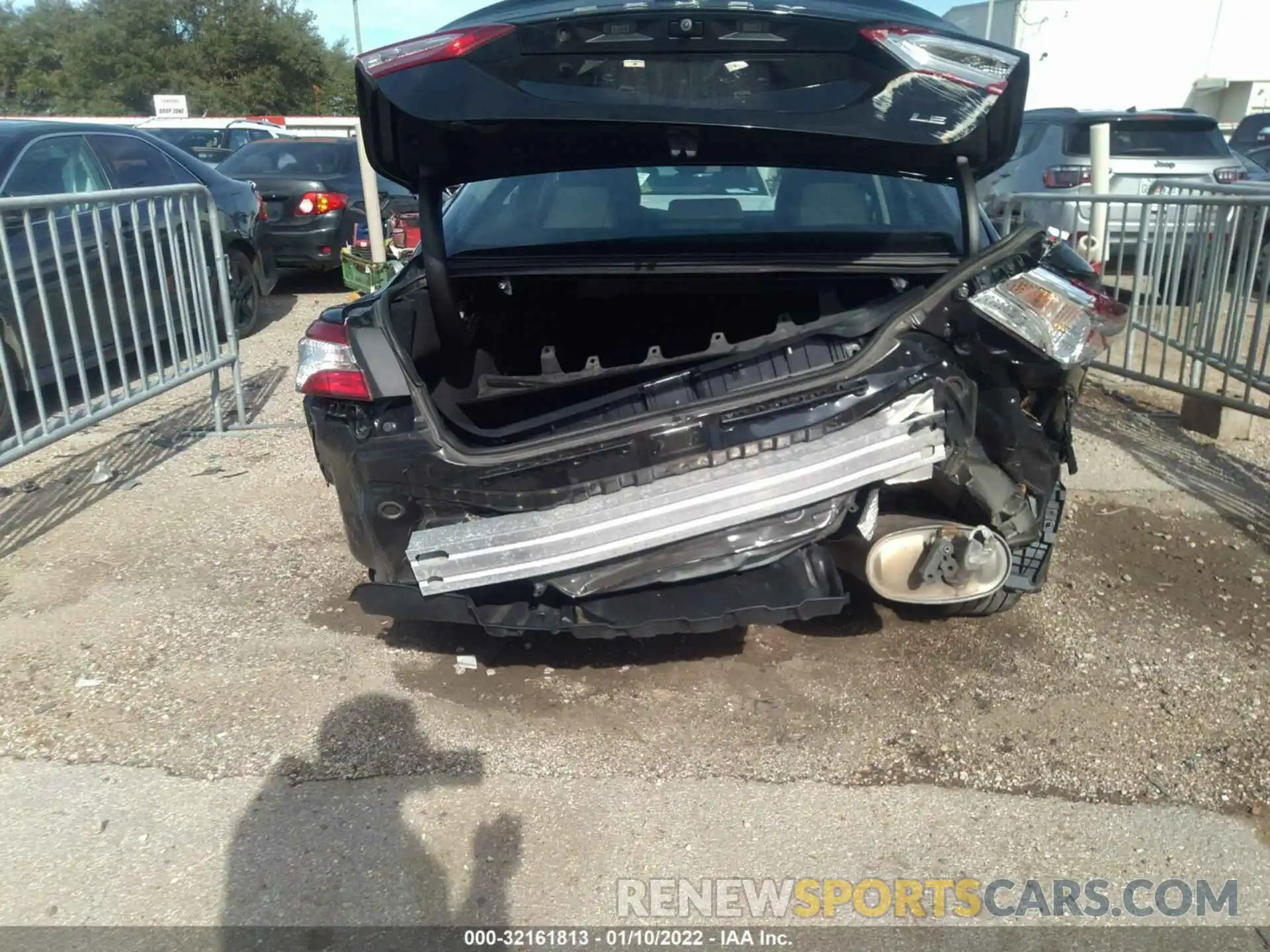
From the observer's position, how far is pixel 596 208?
11.5 ft

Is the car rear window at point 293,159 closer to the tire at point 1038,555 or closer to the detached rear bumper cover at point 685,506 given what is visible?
the detached rear bumper cover at point 685,506

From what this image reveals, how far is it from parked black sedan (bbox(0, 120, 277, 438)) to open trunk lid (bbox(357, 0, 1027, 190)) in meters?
2.32

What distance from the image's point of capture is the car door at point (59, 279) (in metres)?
4.25

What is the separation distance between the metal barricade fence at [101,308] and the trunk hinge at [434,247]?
71.4 inches

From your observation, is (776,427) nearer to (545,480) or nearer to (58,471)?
(545,480)

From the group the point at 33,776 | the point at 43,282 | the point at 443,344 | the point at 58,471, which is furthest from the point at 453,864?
the point at 58,471

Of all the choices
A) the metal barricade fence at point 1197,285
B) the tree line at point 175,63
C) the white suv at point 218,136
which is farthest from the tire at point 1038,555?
the tree line at point 175,63

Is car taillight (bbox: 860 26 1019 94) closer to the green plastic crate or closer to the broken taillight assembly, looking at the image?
the broken taillight assembly

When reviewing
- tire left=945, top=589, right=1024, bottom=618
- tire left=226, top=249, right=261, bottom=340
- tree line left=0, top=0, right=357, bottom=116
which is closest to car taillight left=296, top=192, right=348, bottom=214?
tire left=226, top=249, right=261, bottom=340

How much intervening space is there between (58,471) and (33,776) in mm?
2899

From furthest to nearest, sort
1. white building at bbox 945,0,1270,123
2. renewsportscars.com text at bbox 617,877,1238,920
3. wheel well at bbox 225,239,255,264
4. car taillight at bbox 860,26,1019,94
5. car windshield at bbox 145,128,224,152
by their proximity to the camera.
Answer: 1. white building at bbox 945,0,1270,123
2. car windshield at bbox 145,128,224,152
3. wheel well at bbox 225,239,255,264
4. car taillight at bbox 860,26,1019,94
5. renewsportscars.com text at bbox 617,877,1238,920

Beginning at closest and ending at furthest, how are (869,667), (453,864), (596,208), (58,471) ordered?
(453,864), (869,667), (596,208), (58,471)

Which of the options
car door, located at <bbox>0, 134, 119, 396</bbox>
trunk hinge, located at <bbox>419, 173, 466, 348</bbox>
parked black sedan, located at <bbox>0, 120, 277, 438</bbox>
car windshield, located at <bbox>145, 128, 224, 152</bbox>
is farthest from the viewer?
car windshield, located at <bbox>145, 128, 224, 152</bbox>

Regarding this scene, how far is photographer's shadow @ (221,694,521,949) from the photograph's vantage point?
2.33 m
